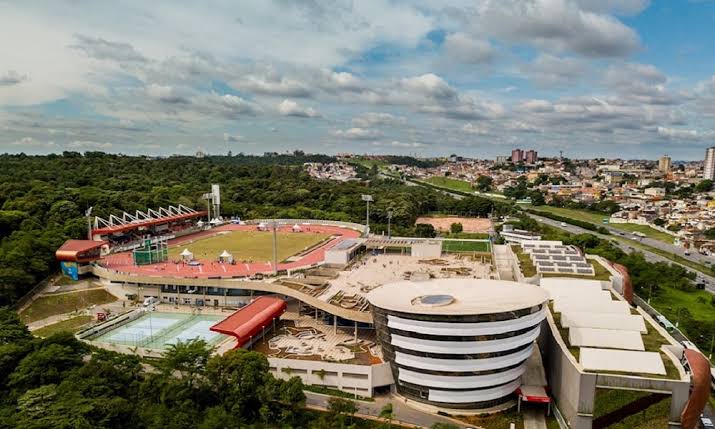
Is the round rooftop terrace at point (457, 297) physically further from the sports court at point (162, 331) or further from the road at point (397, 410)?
the sports court at point (162, 331)

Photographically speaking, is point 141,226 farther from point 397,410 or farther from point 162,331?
point 397,410

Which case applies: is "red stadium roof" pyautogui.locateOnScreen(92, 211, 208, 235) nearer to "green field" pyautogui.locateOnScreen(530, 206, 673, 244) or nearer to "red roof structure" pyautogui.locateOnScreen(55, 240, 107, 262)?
"red roof structure" pyautogui.locateOnScreen(55, 240, 107, 262)

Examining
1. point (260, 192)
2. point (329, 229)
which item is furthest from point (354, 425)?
point (260, 192)

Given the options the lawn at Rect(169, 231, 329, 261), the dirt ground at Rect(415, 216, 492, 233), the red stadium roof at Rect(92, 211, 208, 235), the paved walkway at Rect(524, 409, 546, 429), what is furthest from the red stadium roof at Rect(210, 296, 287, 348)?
the dirt ground at Rect(415, 216, 492, 233)

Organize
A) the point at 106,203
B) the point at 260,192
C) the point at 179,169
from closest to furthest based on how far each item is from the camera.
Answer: the point at 106,203, the point at 260,192, the point at 179,169

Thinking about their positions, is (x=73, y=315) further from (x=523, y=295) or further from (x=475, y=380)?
(x=523, y=295)

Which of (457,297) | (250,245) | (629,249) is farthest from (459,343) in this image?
(629,249)
